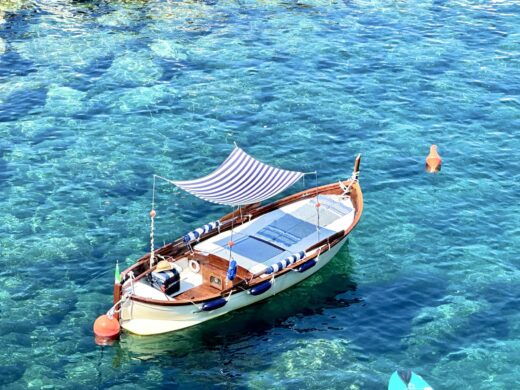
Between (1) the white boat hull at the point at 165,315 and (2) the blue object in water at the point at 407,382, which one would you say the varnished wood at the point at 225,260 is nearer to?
(1) the white boat hull at the point at 165,315

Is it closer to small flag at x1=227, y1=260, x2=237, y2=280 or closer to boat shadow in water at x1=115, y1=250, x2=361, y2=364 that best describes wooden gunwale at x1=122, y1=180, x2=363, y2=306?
small flag at x1=227, y1=260, x2=237, y2=280

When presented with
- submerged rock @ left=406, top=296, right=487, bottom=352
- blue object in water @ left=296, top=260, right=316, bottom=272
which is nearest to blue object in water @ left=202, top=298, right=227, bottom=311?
blue object in water @ left=296, top=260, right=316, bottom=272

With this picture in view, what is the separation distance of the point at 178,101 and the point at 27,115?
33.9ft

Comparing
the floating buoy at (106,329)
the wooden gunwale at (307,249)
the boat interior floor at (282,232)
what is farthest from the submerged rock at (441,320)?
the floating buoy at (106,329)

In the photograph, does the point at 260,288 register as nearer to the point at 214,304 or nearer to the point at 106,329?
the point at 214,304

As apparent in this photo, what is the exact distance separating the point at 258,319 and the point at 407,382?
7932mm

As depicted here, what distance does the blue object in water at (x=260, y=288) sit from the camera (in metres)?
36.0

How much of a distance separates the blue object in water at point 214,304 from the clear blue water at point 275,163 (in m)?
1.15

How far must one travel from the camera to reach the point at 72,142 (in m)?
50.4

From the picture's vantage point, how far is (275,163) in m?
48.7

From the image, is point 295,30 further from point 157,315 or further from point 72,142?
point 157,315

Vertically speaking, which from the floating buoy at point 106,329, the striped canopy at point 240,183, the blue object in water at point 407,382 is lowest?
the floating buoy at point 106,329

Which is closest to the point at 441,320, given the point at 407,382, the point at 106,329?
the point at 407,382

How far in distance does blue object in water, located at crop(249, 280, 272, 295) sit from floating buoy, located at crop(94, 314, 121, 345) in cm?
621
